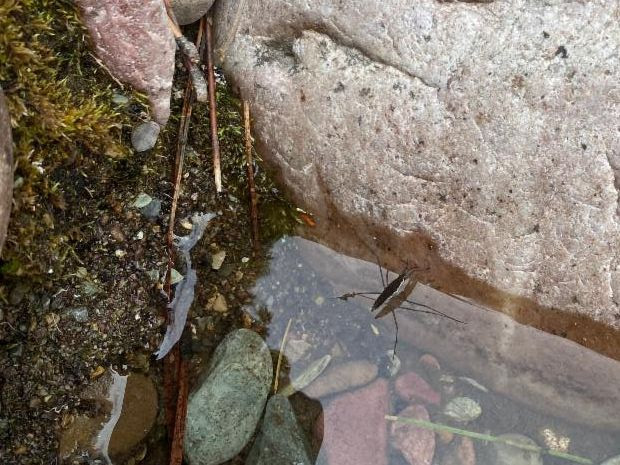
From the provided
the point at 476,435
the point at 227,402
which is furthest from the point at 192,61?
the point at 476,435

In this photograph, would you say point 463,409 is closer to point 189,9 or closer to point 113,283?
point 113,283

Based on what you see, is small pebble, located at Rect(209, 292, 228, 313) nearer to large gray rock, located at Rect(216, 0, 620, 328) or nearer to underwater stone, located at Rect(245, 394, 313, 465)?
underwater stone, located at Rect(245, 394, 313, 465)

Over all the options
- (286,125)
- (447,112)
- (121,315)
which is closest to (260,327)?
(121,315)

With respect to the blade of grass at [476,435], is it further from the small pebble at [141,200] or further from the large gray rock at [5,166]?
the large gray rock at [5,166]

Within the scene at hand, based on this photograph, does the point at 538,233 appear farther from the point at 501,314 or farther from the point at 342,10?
the point at 342,10

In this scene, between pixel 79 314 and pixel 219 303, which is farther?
pixel 219 303

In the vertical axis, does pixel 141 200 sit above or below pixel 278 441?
above
